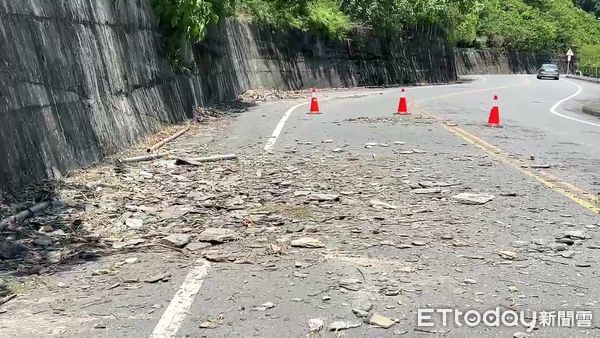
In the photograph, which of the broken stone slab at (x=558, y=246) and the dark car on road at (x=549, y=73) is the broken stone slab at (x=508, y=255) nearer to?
the broken stone slab at (x=558, y=246)

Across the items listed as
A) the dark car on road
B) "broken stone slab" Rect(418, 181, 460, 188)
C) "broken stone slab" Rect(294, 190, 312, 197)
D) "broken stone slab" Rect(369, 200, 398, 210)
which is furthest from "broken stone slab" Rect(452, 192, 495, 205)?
the dark car on road

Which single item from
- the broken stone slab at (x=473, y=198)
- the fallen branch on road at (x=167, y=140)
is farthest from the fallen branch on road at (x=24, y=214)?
the broken stone slab at (x=473, y=198)

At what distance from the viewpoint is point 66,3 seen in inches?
395

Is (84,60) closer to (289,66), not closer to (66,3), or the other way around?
(66,3)

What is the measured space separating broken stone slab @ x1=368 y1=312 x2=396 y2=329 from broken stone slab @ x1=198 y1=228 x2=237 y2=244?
2110mm

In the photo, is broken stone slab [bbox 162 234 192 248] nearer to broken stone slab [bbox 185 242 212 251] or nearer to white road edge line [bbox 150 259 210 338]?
broken stone slab [bbox 185 242 212 251]

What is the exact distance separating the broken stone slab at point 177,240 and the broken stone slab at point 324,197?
1.94 metres

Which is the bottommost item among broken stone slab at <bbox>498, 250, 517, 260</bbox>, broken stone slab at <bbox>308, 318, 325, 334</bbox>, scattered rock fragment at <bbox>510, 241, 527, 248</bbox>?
scattered rock fragment at <bbox>510, 241, 527, 248</bbox>

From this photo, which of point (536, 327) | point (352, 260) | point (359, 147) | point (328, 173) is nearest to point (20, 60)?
point (328, 173)

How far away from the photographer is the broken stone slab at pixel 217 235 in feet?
19.6

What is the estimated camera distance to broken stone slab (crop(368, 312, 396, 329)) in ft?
13.5

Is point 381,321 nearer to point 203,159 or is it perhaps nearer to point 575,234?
point 575,234

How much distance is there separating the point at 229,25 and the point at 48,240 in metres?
Answer: 22.5

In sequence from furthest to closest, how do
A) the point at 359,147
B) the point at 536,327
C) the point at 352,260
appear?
1. the point at 359,147
2. the point at 352,260
3. the point at 536,327
